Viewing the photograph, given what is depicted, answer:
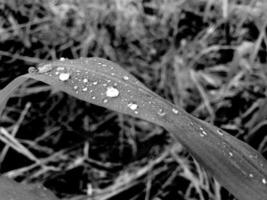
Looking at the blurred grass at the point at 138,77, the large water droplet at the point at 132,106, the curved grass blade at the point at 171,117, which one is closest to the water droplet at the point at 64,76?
the curved grass blade at the point at 171,117

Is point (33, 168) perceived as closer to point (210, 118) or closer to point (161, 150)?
point (161, 150)

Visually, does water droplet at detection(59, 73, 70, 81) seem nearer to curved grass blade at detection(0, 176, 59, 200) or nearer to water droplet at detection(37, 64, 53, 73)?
water droplet at detection(37, 64, 53, 73)

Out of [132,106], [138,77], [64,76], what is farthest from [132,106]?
[138,77]

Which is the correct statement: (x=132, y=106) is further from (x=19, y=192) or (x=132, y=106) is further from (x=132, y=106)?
(x=19, y=192)

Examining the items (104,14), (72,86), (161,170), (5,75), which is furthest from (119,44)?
(72,86)

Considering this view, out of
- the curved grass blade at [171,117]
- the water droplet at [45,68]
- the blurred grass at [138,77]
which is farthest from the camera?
the blurred grass at [138,77]

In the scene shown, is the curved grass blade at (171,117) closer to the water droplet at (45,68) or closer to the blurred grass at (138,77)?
the water droplet at (45,68)
